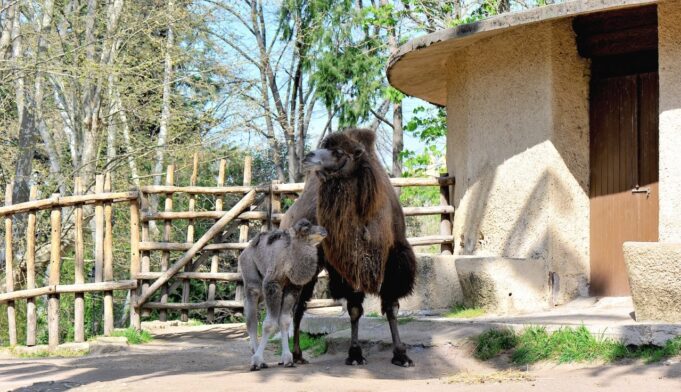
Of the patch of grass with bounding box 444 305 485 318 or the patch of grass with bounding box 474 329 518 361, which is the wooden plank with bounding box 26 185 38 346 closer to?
the patch of grass with bounding box 444 305 485 318

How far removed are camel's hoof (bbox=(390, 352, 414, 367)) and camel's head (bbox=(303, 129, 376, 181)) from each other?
1.53 m

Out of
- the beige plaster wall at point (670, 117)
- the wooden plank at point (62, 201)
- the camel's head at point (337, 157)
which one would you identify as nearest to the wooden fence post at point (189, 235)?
the wooden plank at point (62, 201)

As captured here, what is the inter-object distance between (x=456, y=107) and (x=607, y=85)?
7.27 ft

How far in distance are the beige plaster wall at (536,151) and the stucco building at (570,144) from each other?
0.04ft

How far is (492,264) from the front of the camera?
30.3ft

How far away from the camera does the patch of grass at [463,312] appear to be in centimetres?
938

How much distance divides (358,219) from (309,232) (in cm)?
42

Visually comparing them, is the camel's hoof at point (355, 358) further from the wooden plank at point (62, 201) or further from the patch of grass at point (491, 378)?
the wooden plank at point (62, 201)

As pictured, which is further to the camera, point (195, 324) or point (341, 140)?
point (195, 324)

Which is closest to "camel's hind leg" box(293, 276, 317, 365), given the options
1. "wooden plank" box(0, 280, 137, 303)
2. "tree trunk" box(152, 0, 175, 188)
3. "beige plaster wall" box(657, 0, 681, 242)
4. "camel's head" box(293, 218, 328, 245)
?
"camel's head" box(293, 218, 328, 245)

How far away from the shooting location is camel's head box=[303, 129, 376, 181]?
7.04 meters

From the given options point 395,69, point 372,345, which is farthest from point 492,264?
point 395,69

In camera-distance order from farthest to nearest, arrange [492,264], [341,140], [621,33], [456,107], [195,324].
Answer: [195,324] < [456,107] < [621,33] < [492,264] < [341,140]

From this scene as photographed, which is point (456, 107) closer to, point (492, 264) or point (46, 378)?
point (492, 264)
